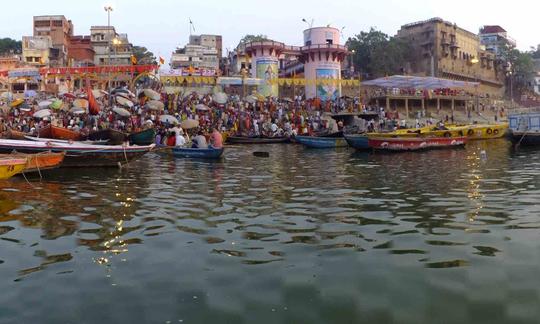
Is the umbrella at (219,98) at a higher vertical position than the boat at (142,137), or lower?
higher

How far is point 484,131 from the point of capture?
112 feet

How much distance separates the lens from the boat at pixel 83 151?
1608 centimetres

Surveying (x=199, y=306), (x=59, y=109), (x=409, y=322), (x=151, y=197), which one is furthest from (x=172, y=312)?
(x=59, y=109)

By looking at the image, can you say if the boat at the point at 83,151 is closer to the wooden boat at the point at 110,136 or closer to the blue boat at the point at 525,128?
the wooden boat at the point at 110,136

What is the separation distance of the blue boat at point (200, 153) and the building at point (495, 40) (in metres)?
80.6

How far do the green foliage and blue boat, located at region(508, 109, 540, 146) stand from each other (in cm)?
3490

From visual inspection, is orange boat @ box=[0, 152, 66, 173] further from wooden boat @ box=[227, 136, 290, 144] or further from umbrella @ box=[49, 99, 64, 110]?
umbrella @ box=[49, 99, 64, 110]

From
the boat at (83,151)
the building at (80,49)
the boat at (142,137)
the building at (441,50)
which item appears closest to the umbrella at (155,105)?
the boat at (142,137)

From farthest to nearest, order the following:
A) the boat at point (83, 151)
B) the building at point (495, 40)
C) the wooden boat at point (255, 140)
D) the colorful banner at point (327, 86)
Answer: the building at point (495, 40)
the colorful banner at point (327, 86)
the wooden boat at point (255, 140)
the boat at point (83, 151)

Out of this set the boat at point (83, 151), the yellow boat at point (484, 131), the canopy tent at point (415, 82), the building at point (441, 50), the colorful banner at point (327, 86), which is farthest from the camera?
the building at point (441, 50)

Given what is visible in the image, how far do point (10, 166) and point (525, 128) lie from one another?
2795 centimetres

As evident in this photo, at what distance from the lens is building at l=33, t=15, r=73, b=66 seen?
6556 centimetres

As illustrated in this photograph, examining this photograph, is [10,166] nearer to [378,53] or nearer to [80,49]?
[378,53]

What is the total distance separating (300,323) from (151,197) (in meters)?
7.71
